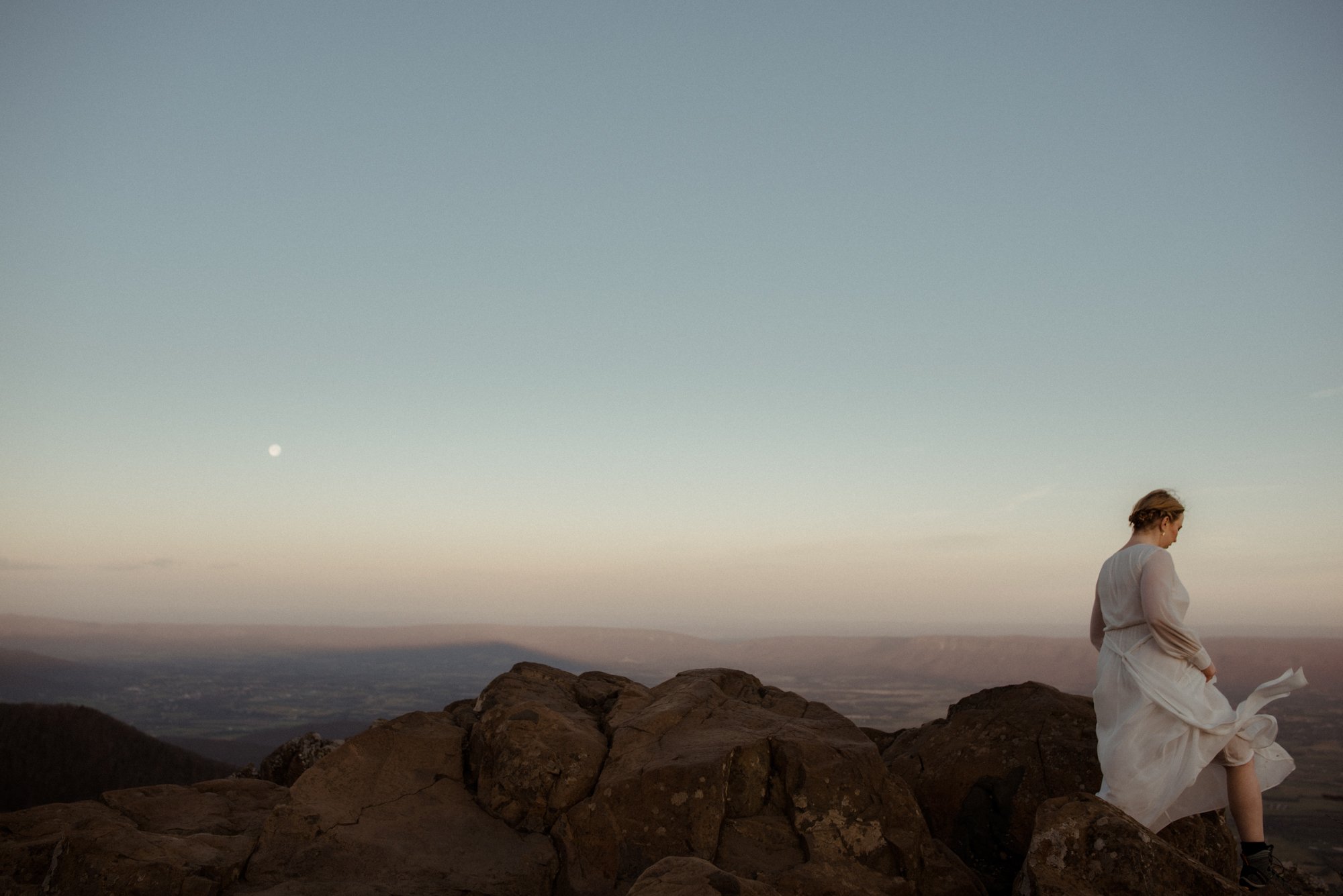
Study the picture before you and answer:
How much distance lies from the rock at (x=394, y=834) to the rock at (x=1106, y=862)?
4.47 m

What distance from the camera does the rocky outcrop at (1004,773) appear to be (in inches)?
329

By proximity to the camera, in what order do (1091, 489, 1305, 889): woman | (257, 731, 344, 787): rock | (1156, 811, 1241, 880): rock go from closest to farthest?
(1091, 489, 1305, 889): woman < (1156, 811, 1241, 880): rock < (257, 731, 344, 787): rock

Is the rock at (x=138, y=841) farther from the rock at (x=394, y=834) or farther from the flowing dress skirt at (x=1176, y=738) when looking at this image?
the flowing dress skirt at (x=1176, y=738)

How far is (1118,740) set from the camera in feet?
22.5

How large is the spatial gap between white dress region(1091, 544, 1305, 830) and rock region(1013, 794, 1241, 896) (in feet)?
1.78

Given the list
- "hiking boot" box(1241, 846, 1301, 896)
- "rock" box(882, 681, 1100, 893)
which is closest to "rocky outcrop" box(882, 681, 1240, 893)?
"rock" box(882, 681, 1100, 893)

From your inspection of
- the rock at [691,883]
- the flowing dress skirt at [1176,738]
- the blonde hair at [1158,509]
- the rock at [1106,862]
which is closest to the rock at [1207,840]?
the flowing dress skirt at [1176,738]

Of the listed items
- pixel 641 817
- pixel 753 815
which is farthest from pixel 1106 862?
pixel 641 817

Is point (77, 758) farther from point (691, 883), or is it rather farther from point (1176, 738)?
point (1176, 738)

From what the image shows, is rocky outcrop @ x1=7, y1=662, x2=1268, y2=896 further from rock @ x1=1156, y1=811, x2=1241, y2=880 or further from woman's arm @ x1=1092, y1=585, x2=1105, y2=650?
woman's arm @ x1=1092, y1=585, x2=1105, y2=650

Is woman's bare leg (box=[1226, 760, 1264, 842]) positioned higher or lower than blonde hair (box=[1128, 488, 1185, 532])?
lower

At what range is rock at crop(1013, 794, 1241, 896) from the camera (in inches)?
235

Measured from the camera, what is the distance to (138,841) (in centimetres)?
719

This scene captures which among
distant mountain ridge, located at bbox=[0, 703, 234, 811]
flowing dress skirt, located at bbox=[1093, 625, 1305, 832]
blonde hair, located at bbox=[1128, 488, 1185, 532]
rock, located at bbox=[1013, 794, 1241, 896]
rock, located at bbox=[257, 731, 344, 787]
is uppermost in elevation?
blonde hair, located at bbox=[1128, 488, 1185, 532]
